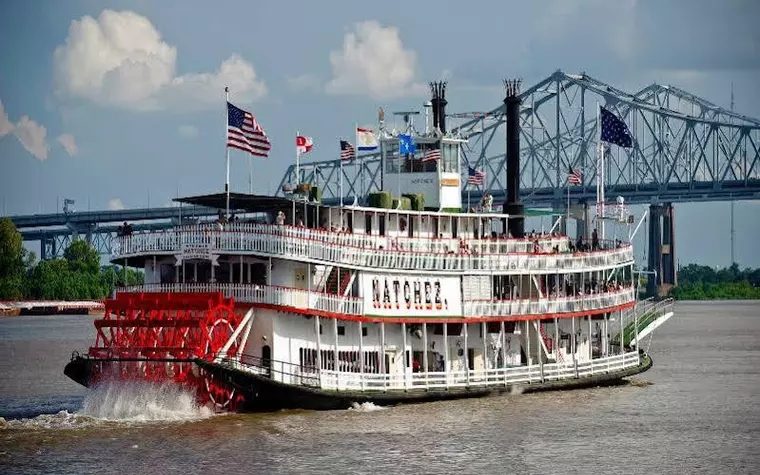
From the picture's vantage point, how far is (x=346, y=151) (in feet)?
152

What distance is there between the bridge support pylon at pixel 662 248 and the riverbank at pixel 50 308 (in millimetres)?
52311

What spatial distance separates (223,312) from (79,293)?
321ft

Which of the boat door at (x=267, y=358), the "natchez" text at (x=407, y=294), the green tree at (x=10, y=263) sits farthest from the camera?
the green tree at (x=10, y=263)

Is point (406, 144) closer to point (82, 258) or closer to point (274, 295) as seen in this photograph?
point (274, 295)

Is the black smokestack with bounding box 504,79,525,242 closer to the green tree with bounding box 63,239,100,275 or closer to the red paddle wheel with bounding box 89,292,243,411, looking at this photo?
the red paddle wheel with bounding box 89,292,243,411

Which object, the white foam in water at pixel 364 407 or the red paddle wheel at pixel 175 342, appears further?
the white foam in water at pixel 364 407

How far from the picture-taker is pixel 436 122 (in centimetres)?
4816

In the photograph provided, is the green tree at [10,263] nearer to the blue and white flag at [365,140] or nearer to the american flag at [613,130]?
the american flag at [613,130]

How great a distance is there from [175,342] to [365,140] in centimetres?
1025

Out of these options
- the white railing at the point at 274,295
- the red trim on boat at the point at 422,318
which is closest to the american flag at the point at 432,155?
the red trim on boat at the point at 422,318

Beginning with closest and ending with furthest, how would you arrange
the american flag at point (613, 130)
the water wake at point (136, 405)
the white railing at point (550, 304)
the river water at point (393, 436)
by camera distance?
the river water at point (393, 436)
the water wake at point (136, 405)
the white railing at point (550, 304)
the american flag at point (613, 130)

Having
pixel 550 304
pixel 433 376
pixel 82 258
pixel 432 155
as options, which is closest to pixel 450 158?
pixel 432 155

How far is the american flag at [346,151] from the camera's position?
45.9 metres

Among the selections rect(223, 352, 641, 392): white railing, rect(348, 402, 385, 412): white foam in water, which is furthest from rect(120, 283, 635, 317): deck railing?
rect(348, 402, 385, 412): white foam in water
